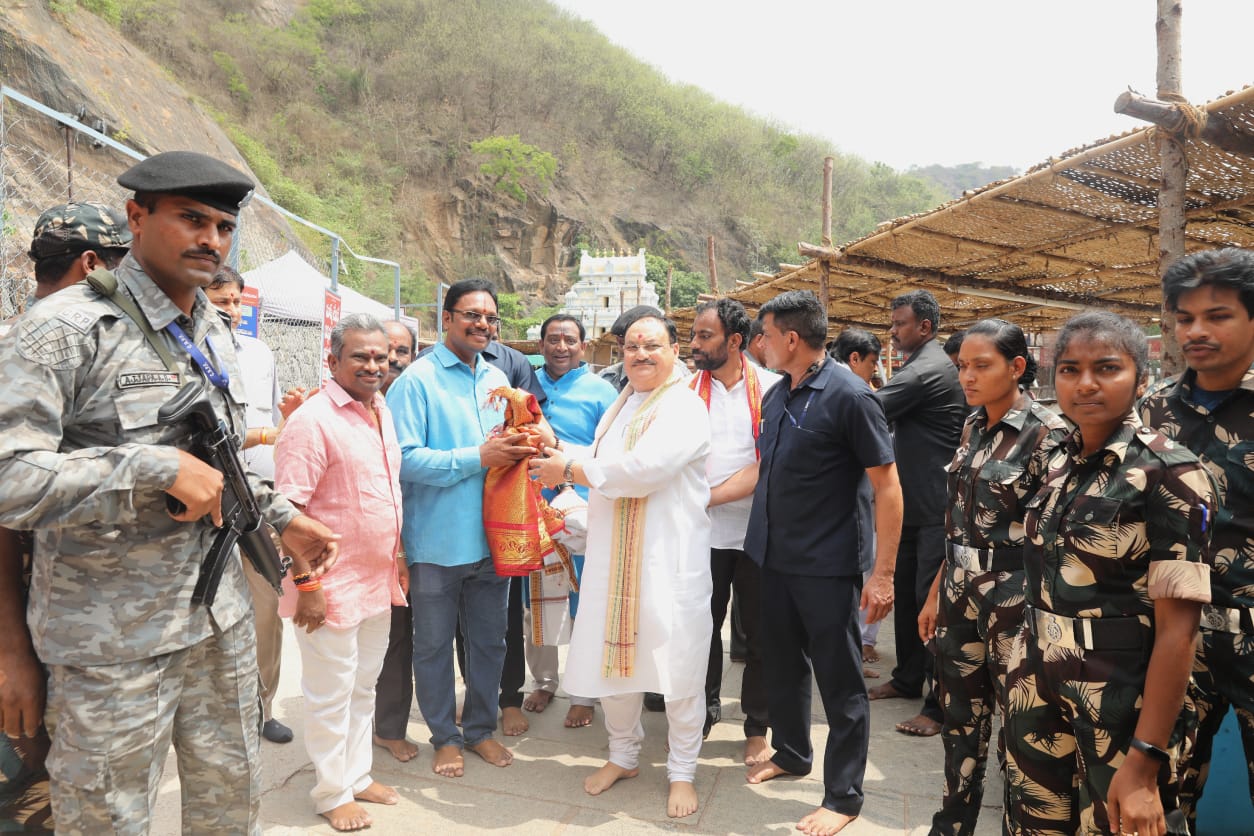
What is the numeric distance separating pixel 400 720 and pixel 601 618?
1214mm

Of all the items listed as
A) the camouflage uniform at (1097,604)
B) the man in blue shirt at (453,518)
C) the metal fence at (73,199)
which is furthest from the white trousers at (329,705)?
the metal fence at (73,199)

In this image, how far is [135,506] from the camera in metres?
1.60

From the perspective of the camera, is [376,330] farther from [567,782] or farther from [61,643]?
[567,782]

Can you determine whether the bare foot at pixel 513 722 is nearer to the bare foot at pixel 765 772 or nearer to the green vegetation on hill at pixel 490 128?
the bare foot at pixel 765 772

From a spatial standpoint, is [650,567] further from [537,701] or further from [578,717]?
[537,701]

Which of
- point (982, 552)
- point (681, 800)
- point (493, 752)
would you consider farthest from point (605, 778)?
point (982, 552)

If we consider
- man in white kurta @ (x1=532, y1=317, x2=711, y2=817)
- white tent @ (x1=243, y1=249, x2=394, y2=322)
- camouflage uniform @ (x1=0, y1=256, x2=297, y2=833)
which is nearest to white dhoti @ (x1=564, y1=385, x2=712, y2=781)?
man in white kurta @ (x1=532, y1=317, x2=711, y2=817)

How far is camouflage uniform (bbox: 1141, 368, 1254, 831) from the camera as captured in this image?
1.94 m

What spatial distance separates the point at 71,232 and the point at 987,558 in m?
2.93

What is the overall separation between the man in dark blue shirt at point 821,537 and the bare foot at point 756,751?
0.49 ft

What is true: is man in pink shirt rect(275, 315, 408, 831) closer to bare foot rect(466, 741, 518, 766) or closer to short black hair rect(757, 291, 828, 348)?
bare foot rect(466, 741, 518, 766)

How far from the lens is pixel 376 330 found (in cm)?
287

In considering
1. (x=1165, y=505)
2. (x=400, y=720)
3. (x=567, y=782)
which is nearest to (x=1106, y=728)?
(x=1165, y=505)

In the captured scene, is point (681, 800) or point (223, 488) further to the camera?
point (681, 800)
